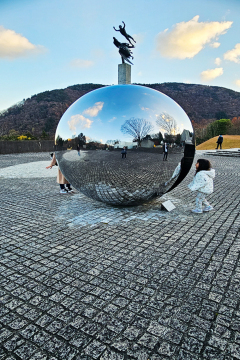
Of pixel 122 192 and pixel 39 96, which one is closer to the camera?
pixel 122 192

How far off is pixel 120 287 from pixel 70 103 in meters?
88.3

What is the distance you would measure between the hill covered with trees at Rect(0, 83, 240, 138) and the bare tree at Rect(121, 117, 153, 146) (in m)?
52.8

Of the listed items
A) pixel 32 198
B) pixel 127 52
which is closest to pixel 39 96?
pixel 127 52

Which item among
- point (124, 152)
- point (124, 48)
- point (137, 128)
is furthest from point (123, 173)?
point (124, 48)

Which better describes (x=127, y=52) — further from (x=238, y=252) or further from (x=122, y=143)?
(x=238, y=252)

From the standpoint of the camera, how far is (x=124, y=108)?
186 inches

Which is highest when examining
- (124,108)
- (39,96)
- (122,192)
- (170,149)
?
(39,96)

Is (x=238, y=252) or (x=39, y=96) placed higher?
(x=39, y=96)

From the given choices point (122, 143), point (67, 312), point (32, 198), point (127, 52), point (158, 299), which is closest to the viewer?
point (67, 312)

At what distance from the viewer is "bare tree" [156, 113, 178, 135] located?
4.89 metres

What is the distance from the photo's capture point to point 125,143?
4711 millimetres

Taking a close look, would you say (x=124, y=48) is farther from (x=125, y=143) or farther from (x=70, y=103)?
(x=70, y=103)

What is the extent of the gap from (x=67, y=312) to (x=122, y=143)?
312 centimetres

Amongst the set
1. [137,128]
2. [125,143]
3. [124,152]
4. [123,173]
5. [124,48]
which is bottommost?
[123,173]
